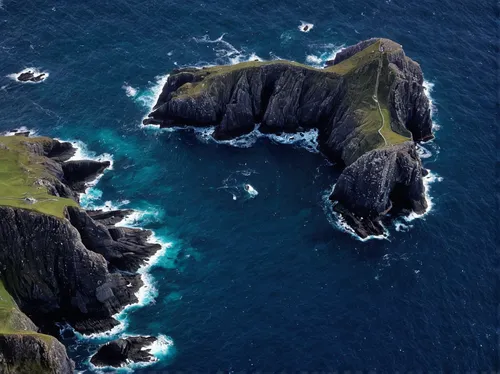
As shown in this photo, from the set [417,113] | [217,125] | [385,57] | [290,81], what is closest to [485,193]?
[417,113]

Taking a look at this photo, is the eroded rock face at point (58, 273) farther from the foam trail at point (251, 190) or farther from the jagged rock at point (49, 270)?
the foam trail at point (251, 190)

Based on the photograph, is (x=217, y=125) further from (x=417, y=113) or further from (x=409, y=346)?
(x=409, y=346)

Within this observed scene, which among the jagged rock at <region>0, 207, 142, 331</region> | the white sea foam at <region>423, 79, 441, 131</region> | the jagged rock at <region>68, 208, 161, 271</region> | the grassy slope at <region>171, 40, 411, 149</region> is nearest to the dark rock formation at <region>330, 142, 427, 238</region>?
the grassy slope at <region>171, 40, 411, 149</region>

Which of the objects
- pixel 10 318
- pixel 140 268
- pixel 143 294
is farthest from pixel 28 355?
pixel 140 268

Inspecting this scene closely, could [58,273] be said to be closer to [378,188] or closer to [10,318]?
[10,318]

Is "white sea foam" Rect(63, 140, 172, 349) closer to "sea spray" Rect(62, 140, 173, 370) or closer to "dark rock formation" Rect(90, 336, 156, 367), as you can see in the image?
"sea spray" Rect(62, 140, 173, 370)
